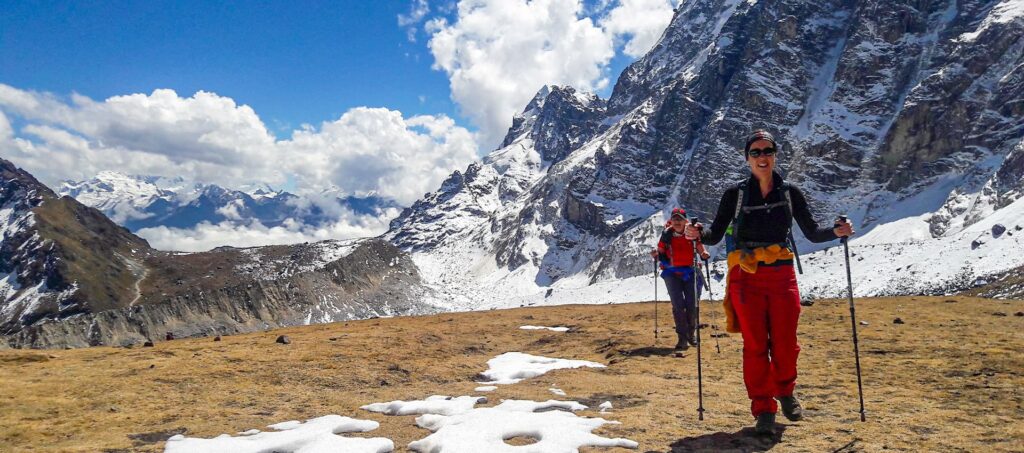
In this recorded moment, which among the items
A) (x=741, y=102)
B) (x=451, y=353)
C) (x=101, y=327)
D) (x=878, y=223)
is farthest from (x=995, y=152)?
(x=101, y=327)

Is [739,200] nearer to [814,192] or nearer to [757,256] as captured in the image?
[757,256]

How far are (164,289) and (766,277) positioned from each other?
204086 millimetres

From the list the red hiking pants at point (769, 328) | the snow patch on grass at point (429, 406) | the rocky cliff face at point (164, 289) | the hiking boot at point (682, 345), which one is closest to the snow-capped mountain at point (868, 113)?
the hiking boot at point (682, 345)

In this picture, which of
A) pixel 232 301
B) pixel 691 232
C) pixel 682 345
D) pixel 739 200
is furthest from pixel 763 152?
pixel 232 301

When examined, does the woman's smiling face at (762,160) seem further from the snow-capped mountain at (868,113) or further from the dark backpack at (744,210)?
the snow-capped mountain at (868,113)

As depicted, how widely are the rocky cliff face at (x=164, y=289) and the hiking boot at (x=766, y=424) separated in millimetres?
130028

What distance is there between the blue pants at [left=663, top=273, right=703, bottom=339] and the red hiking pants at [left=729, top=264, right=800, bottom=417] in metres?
7.30

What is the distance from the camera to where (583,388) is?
9438 millimetres

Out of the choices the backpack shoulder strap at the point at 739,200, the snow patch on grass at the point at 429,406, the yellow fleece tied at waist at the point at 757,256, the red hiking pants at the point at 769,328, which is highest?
the backpack shoulder strap at the point at 739,200

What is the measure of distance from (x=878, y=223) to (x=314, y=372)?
140m

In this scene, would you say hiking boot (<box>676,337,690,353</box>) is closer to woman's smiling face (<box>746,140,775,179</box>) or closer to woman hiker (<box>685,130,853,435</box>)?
woman hiker (<box>685,130,853,435</box>)

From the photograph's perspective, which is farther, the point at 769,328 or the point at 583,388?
the point at 583,388

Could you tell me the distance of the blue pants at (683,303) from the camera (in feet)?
46.2

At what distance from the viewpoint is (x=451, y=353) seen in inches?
564
